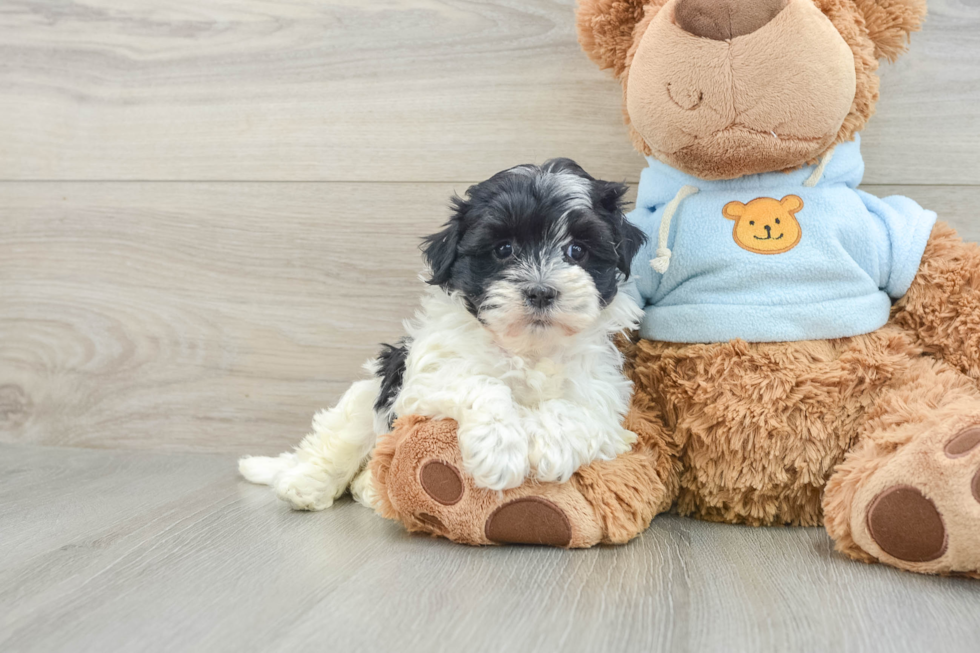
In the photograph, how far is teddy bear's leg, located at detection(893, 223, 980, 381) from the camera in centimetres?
117

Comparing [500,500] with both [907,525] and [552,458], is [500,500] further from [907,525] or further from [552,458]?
[907,525]

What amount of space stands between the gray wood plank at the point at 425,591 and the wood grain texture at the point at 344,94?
0.75 metres

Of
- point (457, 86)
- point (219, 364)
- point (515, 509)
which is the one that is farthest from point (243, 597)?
point (457, 86)

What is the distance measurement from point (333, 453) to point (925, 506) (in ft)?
2.98

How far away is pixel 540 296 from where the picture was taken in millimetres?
1031

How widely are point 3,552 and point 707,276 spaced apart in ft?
3.66

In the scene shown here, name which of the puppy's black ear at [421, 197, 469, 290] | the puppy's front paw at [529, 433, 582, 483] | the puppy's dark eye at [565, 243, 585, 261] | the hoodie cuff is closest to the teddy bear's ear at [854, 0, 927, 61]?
the hoodie cuff

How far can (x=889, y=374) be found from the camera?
45.8 inches

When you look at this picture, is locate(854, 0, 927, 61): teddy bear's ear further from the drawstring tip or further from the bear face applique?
the drawstring tip

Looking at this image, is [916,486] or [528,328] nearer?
[916,486]

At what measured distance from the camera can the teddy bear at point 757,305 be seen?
3.63 feet

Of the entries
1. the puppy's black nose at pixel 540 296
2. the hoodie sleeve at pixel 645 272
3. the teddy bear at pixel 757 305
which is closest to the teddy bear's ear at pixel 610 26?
the teddy bear at pixel 757 305

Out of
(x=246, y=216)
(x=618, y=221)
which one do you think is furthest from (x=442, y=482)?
(x=246, y=216)

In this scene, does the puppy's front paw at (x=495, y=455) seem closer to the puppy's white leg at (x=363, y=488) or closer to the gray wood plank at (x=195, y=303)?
the puppy's white leg at (x=363, y=488)
